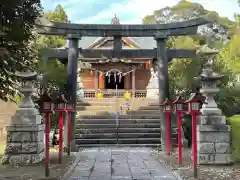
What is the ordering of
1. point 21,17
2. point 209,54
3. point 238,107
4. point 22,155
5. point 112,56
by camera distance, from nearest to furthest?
point 21,17 < point 22,155 < point 209,54 < point 112,56 < point 238,107

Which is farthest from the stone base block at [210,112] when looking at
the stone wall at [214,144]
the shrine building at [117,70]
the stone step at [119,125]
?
the shrine building at [117,70]

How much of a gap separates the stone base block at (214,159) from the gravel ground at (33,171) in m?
3.75

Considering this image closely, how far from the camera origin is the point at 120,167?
10.3m

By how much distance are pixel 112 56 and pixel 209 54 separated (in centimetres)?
416

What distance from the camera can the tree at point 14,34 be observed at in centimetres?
655

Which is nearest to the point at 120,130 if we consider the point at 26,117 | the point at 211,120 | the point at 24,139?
the point at 26,117

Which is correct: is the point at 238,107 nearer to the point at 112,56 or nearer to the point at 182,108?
the point at 112,56

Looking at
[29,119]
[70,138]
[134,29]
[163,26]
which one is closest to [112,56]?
[134,29]

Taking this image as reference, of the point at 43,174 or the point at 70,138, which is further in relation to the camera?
the point at 70,138

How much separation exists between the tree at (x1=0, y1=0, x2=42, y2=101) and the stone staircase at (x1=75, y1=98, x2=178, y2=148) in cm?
896

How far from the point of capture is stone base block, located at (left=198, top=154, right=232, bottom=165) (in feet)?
34.8

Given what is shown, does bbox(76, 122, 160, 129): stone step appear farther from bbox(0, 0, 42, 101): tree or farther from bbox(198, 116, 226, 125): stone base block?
bbox(0, 0, 42, 101): tree

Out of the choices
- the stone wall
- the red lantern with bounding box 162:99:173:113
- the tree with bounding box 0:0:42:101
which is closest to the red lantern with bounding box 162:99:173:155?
the red lantern with bounding box 162:99:173:113

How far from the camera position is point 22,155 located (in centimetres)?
1095
